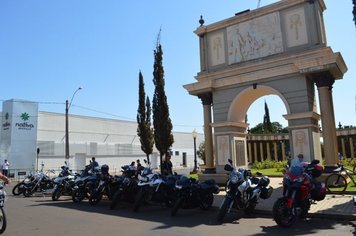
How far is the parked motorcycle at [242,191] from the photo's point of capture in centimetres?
844

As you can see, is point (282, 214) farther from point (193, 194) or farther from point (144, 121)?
point (144, 121)

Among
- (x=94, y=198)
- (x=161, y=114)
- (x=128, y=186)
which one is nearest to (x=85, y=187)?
(x=94, y=198)

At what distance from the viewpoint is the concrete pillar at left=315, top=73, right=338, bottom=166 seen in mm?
14031

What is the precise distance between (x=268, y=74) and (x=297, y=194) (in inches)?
332

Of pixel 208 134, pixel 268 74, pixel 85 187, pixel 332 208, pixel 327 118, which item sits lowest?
pixel 332 208

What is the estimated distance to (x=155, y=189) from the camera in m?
10.5

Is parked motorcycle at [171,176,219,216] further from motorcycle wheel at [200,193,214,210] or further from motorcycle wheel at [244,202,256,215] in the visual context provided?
motorcycle wheel at [244,202,256,215]

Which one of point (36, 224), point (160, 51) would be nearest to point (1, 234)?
point (36, 224)

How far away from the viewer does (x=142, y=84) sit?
35.3 m

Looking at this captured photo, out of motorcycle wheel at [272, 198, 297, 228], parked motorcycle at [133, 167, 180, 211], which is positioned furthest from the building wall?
motorcycle wheel at [272, 198, 297, 228]

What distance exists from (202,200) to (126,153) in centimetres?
4571

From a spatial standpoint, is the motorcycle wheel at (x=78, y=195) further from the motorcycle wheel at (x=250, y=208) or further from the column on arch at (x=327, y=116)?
the column on arch at (x=327, y=116)

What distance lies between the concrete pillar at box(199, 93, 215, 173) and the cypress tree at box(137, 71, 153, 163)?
16.4 metres

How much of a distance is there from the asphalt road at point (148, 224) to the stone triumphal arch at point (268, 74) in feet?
21.8
